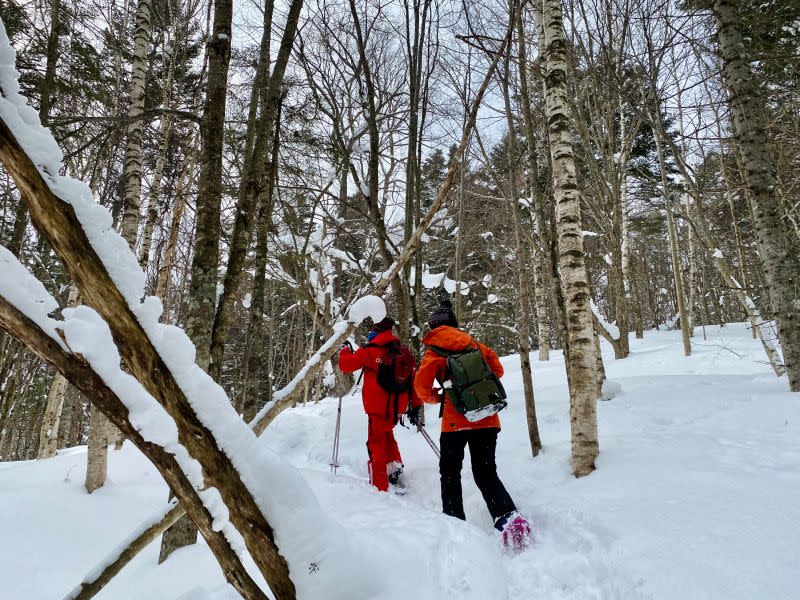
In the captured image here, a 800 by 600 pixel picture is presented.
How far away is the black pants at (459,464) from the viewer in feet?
11.0

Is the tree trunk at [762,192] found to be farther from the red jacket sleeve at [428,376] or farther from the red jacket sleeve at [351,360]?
the red jacket sleeve at [351,360]

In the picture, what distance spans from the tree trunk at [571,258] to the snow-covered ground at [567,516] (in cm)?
35

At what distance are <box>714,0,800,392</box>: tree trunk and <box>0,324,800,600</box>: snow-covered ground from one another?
79 cm

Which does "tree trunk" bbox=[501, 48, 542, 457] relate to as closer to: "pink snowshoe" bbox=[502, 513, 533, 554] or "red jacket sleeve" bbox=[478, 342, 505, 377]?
"red jacket sleeve" bbox=[478, 342, 505, 377]

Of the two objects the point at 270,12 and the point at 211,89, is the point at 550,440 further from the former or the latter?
the point at 270,12

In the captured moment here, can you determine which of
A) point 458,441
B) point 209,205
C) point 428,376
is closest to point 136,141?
point 209,205

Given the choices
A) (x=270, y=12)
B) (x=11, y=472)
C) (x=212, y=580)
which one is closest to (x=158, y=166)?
(x=270, y=12)

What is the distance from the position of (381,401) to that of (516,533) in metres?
1.94

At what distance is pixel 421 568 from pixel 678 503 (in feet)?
6.42

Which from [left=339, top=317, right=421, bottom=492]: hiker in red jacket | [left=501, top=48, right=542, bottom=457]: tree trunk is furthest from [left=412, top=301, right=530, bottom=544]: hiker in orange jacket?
[left=339, top=317, right=421, bottom=492]: hiker in red jacket

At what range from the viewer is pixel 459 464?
3488 millimetres

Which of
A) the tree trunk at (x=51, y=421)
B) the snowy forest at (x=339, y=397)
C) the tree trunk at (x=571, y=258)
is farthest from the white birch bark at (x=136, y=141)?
the tree trunk at (x=571, y=258)

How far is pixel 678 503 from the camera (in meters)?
2.64

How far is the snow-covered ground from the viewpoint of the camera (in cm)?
201
